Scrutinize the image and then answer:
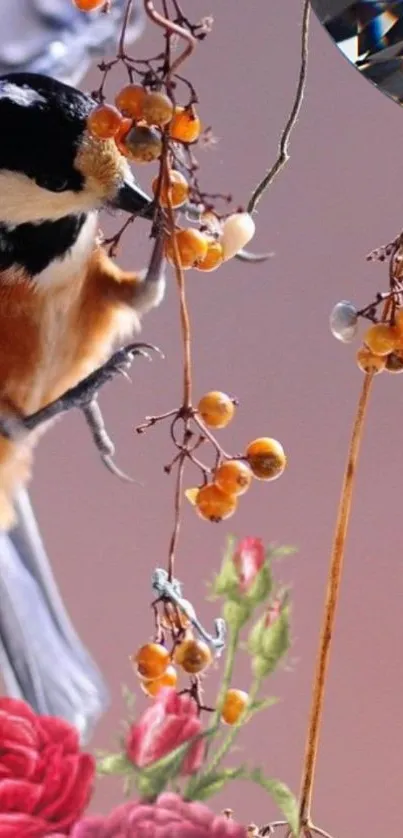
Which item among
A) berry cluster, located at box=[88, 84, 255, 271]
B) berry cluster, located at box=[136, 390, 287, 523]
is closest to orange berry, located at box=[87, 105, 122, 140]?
berry cluster, located at box=[88, 84, 255, 271]

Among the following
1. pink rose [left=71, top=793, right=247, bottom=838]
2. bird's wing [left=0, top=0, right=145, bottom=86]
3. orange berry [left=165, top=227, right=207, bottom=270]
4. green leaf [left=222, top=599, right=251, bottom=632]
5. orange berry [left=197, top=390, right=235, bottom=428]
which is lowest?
pink rose [left=71, top=793, right=247, bottom=838]

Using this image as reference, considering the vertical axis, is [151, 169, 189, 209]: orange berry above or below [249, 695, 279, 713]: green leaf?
above

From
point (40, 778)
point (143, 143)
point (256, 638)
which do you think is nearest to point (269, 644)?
point (256, 638)

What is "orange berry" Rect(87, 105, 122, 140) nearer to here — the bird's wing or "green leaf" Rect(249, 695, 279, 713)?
the bird's wing

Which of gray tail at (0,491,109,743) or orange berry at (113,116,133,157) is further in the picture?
gray tail at (0,491,109,743)

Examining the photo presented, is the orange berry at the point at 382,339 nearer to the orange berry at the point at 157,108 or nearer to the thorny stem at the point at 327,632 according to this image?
the thorny stem at the point at 327,632

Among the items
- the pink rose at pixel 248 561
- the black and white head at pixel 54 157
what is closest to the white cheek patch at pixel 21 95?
the black and white head at pixel 54 157

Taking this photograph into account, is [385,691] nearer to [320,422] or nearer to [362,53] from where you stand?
[320,422]
